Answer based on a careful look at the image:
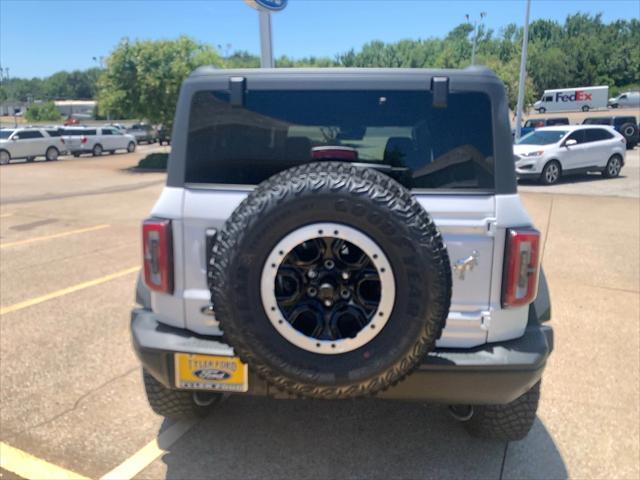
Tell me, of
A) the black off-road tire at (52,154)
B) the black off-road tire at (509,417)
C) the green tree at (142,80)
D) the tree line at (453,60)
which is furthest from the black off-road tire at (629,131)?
the black off-road tire at (509,417)

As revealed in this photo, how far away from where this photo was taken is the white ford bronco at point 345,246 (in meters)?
2.05

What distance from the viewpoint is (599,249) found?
7676mm

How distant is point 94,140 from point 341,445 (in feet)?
100

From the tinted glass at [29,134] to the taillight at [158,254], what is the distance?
27.3 meters

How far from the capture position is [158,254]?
2.46 m

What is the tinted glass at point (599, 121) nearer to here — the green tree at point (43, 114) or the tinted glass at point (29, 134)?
the tinted glass at point (29, 134)

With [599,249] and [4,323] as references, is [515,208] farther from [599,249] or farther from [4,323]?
[599,249]

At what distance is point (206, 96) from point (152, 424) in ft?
6.40

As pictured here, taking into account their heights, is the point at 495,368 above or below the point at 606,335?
above

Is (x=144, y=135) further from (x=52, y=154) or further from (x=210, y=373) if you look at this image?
(x=210, y=373)

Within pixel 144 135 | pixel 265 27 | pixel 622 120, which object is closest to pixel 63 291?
pixel 265 27

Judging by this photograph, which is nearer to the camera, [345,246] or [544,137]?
[345,246]

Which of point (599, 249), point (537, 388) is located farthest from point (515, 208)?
point (599, 249)

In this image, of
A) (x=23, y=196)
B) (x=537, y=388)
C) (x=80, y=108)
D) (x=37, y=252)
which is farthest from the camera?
(x=80, y=108)
